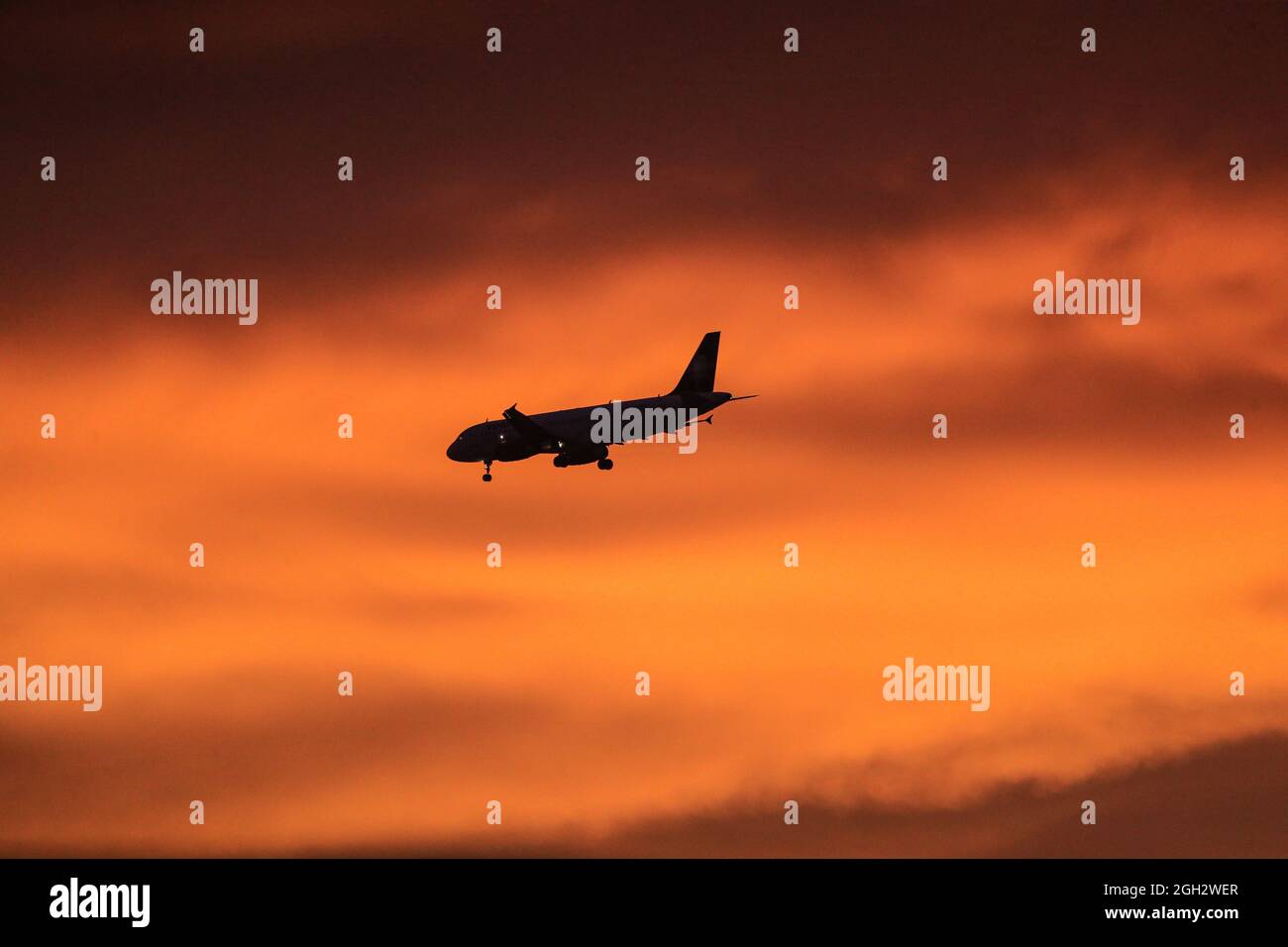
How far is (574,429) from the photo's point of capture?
126 meters

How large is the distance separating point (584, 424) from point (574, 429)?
2.44 feet

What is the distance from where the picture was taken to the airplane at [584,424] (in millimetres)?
123500

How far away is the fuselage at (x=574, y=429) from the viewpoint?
403ft

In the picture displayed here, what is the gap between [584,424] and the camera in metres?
126

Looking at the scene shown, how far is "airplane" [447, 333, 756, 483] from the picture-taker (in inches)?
4862
